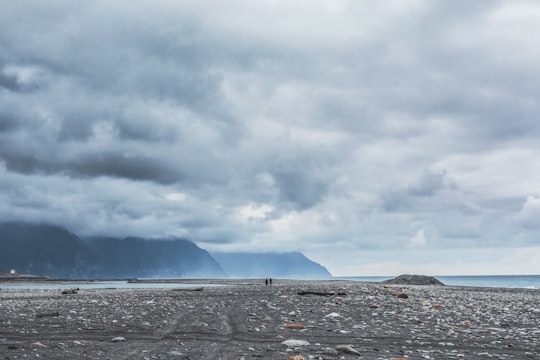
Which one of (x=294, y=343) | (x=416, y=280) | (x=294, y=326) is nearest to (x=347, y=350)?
(x=294, y=343)

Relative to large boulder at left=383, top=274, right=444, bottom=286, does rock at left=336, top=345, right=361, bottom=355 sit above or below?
above

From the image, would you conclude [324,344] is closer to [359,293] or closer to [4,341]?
[4,341]

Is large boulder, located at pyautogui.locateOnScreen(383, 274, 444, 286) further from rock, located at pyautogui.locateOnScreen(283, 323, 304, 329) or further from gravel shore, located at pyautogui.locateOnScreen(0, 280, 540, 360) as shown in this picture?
rock, located at pyautogui.locateOnScreen(283, 323, 304, 329)

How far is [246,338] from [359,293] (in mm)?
17147

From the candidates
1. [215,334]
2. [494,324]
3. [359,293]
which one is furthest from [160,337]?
[359,293]

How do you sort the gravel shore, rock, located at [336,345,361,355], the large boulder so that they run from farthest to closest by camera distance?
the large boulder
the gravel shore
rock, located at [336,345,361,355]

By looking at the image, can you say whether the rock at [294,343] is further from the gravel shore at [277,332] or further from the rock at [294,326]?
the rock at [294,326]

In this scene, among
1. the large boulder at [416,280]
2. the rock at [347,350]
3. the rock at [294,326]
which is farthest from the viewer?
the large boulder at [416,280]

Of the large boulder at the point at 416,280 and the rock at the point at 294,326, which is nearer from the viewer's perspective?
the rock at the point at 294,326

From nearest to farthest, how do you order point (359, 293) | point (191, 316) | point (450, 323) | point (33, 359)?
1. point (33, 359)
2. point (450, 323)
3. point (191, 316)
4. point (359, 293)

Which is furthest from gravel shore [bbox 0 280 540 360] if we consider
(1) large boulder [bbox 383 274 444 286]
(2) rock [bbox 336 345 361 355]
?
(1) large boulder [bbox 383 274 444 286]

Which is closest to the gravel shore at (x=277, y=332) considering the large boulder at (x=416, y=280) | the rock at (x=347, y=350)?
the rock at (x=347, y=350)

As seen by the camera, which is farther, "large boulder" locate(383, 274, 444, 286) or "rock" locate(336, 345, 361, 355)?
"large boulder" locate(383, 274, 444, 286)

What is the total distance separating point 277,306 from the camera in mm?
23578
